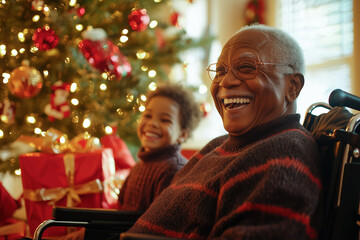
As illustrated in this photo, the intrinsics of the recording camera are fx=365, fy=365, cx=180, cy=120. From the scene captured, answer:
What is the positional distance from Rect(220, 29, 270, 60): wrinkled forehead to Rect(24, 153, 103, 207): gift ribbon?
1.02m

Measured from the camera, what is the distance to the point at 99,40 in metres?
2.14

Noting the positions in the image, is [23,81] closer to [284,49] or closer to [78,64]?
[78,64]

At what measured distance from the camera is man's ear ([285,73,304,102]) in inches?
47.2

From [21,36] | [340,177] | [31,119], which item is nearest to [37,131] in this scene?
[31,119]

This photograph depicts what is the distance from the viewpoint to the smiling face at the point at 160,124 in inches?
73.5

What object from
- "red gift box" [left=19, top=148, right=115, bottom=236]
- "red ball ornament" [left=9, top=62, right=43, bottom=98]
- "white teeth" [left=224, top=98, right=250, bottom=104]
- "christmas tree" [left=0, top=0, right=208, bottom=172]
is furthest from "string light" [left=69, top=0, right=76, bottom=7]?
"white teeth" [left=224, top=98, right=250, bottom=104]

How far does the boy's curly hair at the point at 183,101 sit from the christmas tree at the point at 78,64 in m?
0.38

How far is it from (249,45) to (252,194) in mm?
513

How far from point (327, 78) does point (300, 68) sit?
152cm

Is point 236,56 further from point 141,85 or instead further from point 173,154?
point 141,85

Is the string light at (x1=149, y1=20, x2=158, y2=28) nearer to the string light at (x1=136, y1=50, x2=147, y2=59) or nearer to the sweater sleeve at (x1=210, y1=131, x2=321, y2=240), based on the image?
the string light at (x1=136, y1=50, x2=147, y2=59)

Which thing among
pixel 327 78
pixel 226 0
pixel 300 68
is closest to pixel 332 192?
pixel 300 68

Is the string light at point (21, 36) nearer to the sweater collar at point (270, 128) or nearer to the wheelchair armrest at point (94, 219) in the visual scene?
the wheelchair armrest at point (94, 219)

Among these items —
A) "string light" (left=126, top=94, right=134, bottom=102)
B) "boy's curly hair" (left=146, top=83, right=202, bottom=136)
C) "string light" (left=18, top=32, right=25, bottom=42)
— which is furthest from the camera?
"string light" (left=126, top=94, right=134, bottom=102)
